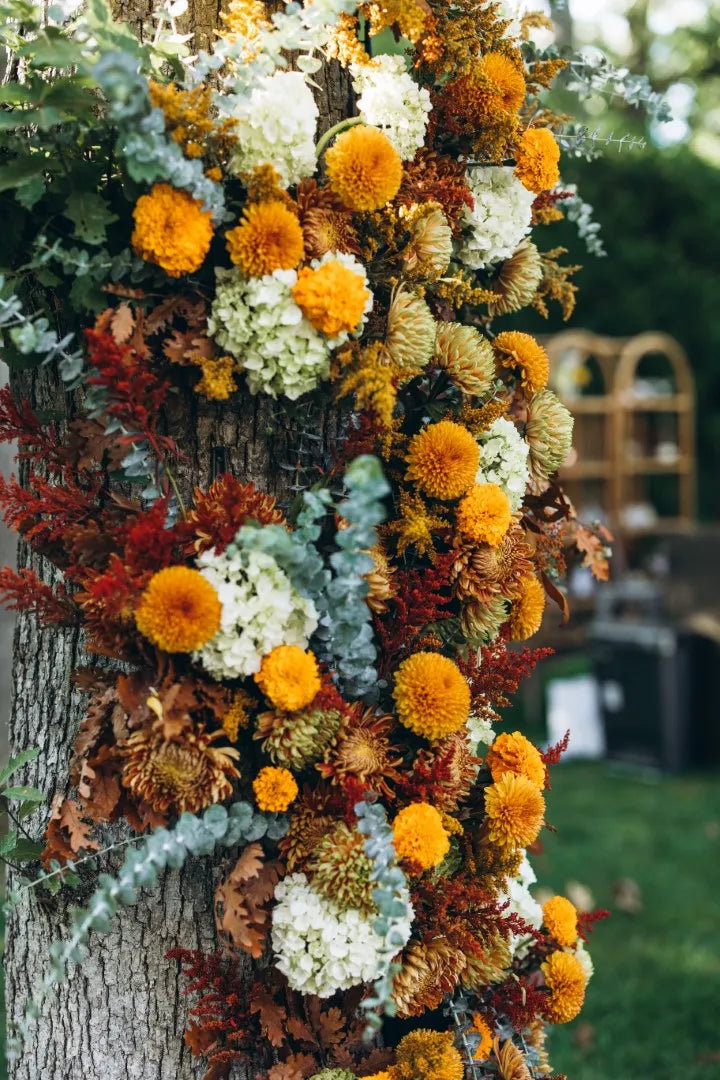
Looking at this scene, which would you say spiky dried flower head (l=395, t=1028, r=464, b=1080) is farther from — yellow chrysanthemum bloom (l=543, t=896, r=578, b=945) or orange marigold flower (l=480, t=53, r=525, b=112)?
orange marigold flower (l=480, t=53, r=525, b=112)

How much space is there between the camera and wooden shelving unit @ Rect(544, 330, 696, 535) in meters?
8.47

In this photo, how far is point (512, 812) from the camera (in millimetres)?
1769

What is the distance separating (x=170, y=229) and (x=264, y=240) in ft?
0.42

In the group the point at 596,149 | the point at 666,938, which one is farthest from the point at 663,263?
the point at 596,149

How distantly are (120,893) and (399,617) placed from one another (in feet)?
1.85

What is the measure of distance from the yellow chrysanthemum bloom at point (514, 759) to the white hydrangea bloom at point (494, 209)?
0.78m

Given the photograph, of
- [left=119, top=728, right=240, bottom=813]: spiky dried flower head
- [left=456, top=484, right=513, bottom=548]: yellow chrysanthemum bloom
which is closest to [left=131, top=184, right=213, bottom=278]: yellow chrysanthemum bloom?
[left=456, top=484, right=513, bottom=548]: yellow chrysanthemum bloom

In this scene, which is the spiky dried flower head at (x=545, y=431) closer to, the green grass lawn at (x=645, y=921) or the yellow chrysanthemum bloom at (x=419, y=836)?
the yellow chrysanthemum bloom at (x=419, y=836)

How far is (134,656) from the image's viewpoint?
163cm

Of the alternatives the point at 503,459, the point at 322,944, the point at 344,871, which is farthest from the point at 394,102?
the point at 322,944

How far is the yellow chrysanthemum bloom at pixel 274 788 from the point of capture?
5.35 ft

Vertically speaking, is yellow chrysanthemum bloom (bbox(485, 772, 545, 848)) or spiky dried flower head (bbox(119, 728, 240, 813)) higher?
spiky dried flower head (bbox(119, 728, 240, 813))

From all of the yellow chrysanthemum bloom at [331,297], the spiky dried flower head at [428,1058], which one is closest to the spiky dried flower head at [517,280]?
the yellow chrysanthemum bloom at [331,297]

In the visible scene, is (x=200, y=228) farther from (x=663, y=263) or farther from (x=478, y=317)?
(x=663, y=263)
